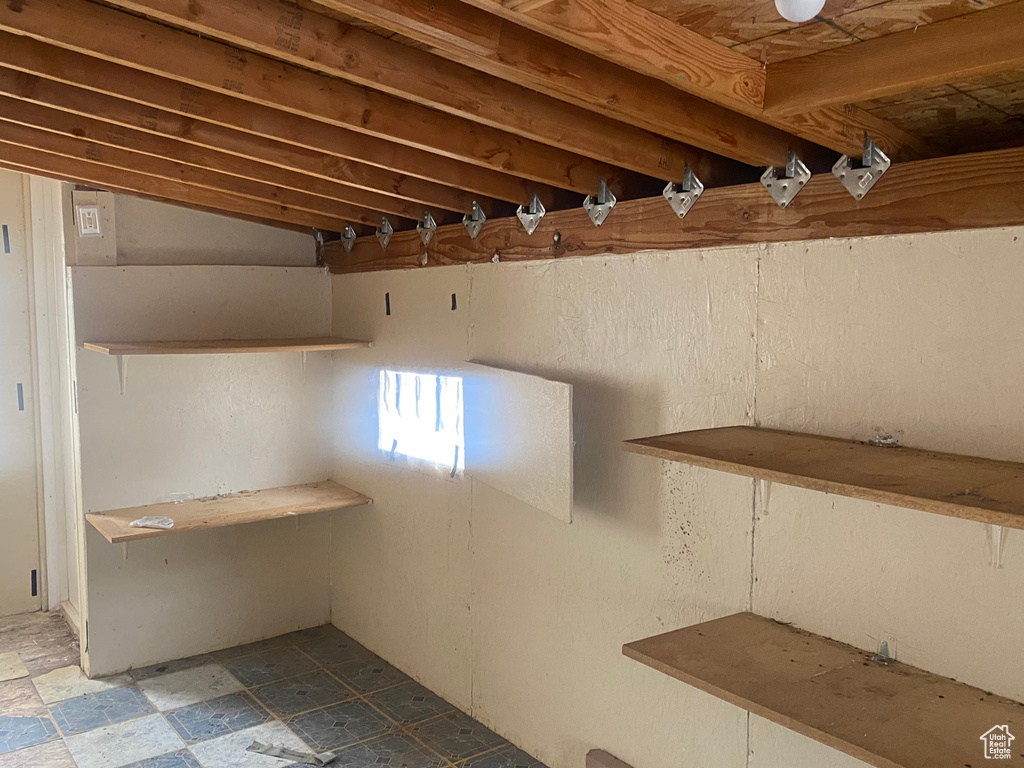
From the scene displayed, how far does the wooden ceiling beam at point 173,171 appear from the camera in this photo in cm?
293

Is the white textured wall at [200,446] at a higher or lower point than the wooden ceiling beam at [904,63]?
lower

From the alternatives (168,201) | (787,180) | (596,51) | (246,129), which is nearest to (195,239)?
(168,201)

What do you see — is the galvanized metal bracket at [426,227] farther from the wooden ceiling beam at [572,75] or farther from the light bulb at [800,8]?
the light bulb at [800,8]

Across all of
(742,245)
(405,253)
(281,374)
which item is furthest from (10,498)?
(742,245)

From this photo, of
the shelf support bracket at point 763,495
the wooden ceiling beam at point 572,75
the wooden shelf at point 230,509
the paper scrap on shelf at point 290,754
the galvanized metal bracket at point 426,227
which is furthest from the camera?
the wooden shelf at point 230,509

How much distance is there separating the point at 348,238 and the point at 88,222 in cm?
116

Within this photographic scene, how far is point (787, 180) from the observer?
2162 millimetres

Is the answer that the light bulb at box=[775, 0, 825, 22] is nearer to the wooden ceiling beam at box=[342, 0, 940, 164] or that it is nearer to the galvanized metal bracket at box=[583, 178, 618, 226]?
the wooden ceiling beam at box=[342, 0, 940, 164]

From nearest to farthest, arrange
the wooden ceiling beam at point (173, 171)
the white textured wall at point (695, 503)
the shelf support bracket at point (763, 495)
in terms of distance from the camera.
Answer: the white textured wall at point (695, 503) < the shelf support bracket at point (763, 495) < the wooden ceiling beam at point (173, 171)

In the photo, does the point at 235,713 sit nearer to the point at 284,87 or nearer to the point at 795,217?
the point at 284,87

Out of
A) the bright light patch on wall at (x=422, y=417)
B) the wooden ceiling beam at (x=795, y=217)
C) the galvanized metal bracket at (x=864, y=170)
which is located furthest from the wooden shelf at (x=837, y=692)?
the bright light patch on wall at (x=422, y=417)

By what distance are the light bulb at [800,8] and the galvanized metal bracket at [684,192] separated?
1087 millimetres

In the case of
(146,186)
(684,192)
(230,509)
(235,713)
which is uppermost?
(146,186)

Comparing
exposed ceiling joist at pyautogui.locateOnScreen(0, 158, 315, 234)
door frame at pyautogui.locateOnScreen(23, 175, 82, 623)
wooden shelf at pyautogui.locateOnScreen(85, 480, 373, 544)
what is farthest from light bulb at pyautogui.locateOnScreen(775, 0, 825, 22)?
door frame at pyautogui.locateOnScreen(23, 175, 82, 623)
